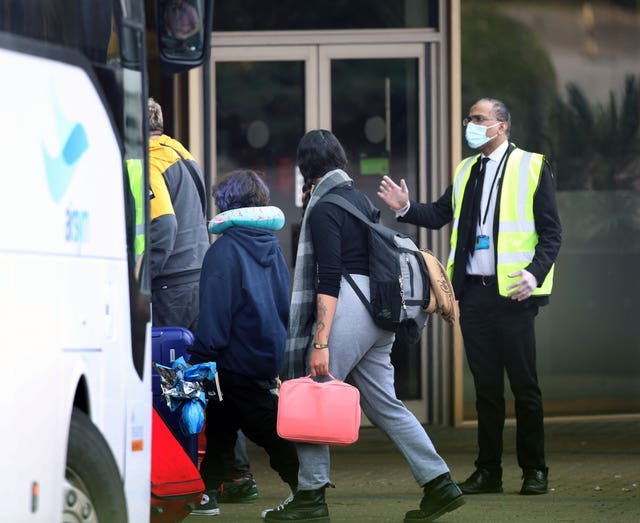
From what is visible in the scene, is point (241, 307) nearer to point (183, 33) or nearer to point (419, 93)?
point (183, 33)

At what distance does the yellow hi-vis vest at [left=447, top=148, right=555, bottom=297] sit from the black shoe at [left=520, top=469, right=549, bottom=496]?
894 mm

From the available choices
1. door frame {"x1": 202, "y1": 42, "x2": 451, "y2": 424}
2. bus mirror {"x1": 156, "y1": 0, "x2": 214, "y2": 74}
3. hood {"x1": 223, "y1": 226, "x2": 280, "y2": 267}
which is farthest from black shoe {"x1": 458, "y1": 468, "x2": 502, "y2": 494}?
door frame {"x1": 202, "y1": 42, "x2": 451, "y2": 424}

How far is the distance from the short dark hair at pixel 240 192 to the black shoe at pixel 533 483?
1971 mm

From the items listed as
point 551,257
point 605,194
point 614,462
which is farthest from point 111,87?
point 605,194

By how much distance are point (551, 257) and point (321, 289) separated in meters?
1.54

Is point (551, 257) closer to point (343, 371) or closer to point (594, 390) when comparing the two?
point (343, 371)

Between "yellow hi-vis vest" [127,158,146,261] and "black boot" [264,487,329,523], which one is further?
"black boot" [264,487,329,523]

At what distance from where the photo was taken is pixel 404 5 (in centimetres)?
1130

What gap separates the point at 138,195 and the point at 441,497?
2.29 metres

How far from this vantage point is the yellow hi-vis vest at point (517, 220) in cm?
806

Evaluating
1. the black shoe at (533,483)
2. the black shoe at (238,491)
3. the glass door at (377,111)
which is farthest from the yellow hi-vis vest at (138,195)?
the glass door at (377,111)

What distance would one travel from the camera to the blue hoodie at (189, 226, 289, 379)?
7250 mm

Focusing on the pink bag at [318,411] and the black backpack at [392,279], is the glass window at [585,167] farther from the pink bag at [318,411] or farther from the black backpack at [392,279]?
the pink bag at [318,411]

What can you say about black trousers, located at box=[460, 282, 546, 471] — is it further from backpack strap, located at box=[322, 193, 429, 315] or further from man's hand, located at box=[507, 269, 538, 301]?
backpack strap, located at box=[322, 193, 429, 315]
